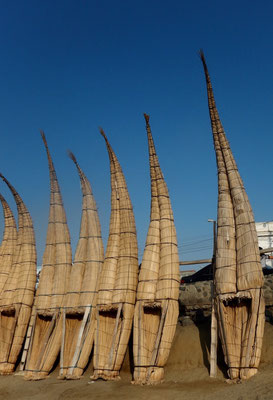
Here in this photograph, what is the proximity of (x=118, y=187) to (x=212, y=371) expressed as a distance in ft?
22.9

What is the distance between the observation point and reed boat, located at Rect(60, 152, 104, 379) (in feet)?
40.8

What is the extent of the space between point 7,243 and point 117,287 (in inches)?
263

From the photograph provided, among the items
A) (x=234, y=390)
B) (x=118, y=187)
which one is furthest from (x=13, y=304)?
(x=234, y=390)

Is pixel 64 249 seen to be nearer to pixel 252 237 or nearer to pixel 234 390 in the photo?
pixel 252 237

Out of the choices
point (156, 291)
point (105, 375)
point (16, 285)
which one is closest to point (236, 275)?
point (156, 291)

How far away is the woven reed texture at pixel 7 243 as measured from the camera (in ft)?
54.6

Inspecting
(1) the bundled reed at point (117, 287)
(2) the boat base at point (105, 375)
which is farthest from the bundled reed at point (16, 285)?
(2) the boat base at point (105, 375)

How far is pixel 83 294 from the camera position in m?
13.6

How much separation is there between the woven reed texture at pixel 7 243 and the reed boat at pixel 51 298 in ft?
7.88

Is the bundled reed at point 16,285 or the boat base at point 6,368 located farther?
the bundled reed at point 16,285

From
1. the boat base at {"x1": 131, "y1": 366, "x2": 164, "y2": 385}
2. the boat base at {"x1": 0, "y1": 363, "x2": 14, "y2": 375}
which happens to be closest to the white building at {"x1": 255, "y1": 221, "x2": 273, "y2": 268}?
the boat base at {"x1": 131, "y1": 366, "x2": 164, "y2": 385}

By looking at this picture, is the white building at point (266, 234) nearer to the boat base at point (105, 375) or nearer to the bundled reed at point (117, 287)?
the bundled reed at point (117, 287)

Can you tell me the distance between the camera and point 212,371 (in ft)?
34.4

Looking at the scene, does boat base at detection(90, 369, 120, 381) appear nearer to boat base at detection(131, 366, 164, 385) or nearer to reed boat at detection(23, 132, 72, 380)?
boat base at detection(131, 366, 164, 385)
